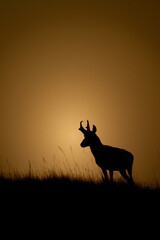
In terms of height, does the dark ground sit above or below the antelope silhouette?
below

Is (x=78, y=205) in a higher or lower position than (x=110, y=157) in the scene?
lower

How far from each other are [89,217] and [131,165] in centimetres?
333

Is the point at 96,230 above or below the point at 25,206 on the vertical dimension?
below

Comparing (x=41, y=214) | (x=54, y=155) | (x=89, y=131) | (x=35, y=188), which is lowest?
(x=41, y=214)

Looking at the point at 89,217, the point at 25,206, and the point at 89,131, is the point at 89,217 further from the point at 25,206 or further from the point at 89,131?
the point at 89,131

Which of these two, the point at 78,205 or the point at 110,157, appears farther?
the point at 110,157

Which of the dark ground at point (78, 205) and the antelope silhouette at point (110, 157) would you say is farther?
the antelope silhouette at point (110, 157)

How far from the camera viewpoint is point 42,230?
8.57ft

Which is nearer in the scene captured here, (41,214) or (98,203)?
(41,214)

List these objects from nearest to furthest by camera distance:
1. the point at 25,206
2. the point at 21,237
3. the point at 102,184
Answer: the point at 21,237 → the point at 25,206 → the point at 102,184

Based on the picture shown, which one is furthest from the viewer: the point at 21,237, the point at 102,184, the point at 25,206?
the point at 102,184

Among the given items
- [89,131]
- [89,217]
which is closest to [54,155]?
[89,131]

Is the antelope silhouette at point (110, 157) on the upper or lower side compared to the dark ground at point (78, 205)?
upper

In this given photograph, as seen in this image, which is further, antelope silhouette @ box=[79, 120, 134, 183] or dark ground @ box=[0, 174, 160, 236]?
antelope silhouette @ box=[79, 120, 134, 183]
